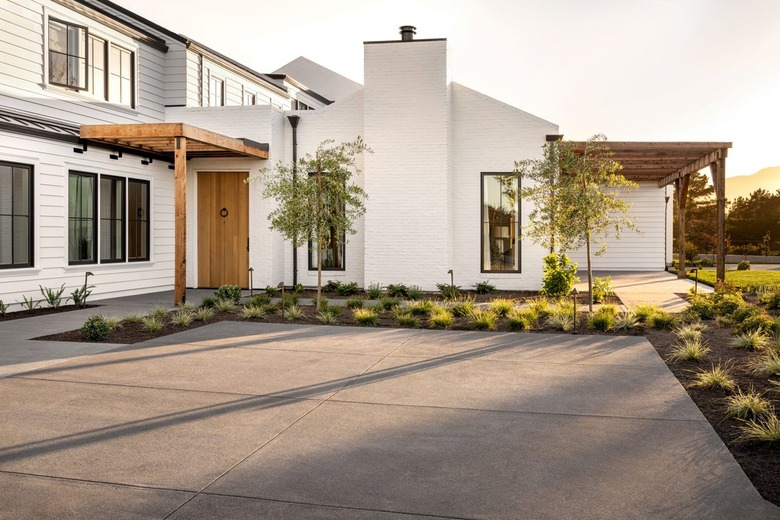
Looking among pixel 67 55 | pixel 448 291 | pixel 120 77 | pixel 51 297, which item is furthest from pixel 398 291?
pixel 67 55

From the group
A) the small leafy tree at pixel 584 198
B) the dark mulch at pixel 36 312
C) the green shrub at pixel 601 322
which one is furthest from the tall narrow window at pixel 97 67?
the green shrub at pixel 601 322

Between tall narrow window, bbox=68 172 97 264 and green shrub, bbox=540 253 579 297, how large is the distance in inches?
355

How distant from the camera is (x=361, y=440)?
15.4 feet

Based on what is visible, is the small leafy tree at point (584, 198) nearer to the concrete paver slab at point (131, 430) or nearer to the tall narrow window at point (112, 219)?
the concrete paver slab at point (131, 430)

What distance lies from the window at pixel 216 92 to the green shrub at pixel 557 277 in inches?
374

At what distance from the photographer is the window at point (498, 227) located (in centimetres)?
1547

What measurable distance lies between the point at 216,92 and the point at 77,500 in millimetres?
15760

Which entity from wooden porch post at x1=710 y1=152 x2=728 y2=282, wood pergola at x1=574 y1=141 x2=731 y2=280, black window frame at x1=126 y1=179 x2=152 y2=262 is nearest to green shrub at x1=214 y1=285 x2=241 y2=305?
black window frame at x1=126 y1=179 x2=152 y2=262

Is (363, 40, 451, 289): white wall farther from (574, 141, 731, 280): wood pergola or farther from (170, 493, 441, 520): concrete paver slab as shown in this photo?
(170, 493, 441, 520): concrete paver slab

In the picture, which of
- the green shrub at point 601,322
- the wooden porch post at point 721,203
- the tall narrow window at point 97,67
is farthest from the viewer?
the wooden porch post at point 721,203

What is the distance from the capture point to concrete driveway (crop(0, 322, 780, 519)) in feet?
11.9

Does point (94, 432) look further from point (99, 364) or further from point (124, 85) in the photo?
point (124, 85)

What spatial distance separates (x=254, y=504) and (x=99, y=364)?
4319 mm

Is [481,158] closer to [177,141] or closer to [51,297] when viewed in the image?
[177,141]
